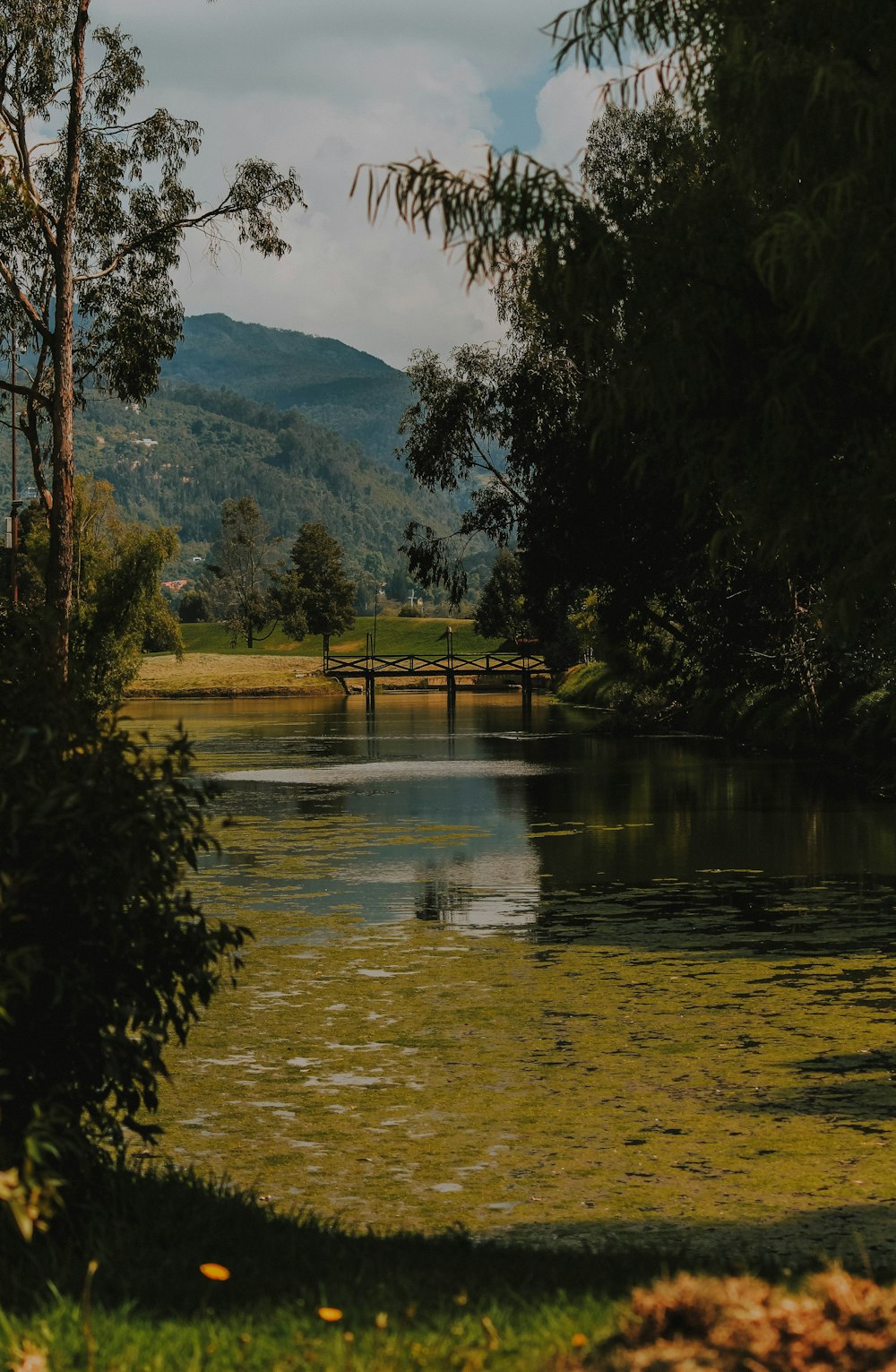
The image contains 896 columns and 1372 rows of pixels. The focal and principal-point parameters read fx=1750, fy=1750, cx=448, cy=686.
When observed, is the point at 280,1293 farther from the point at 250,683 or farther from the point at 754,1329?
the point at 250,683

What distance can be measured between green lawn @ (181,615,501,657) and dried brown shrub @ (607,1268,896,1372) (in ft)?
482

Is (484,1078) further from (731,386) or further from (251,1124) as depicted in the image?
(731,386)

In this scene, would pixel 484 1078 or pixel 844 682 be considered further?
pixel 844 682

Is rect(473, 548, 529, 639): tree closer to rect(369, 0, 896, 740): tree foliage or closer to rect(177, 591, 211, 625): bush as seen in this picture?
rect(177, 591, 211, 625): bush

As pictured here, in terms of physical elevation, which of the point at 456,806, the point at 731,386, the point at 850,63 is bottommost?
the point at 456,806

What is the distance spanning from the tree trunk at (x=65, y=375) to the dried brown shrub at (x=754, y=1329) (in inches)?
880

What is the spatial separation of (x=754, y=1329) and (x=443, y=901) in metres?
12.3

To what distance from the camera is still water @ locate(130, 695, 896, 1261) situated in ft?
23.4

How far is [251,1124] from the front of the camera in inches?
321

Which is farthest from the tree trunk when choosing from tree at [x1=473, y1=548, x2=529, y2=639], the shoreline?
tree at [x1=473, y1=548, x2=529, y2=639]

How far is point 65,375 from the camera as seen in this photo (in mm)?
27156

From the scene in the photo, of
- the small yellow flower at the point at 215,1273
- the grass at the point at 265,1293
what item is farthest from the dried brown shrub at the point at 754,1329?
the small yellow flower at the point at 215,1273

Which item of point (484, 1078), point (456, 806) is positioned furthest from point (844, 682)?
point (484, 1078)

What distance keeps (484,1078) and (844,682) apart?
26.1 m
